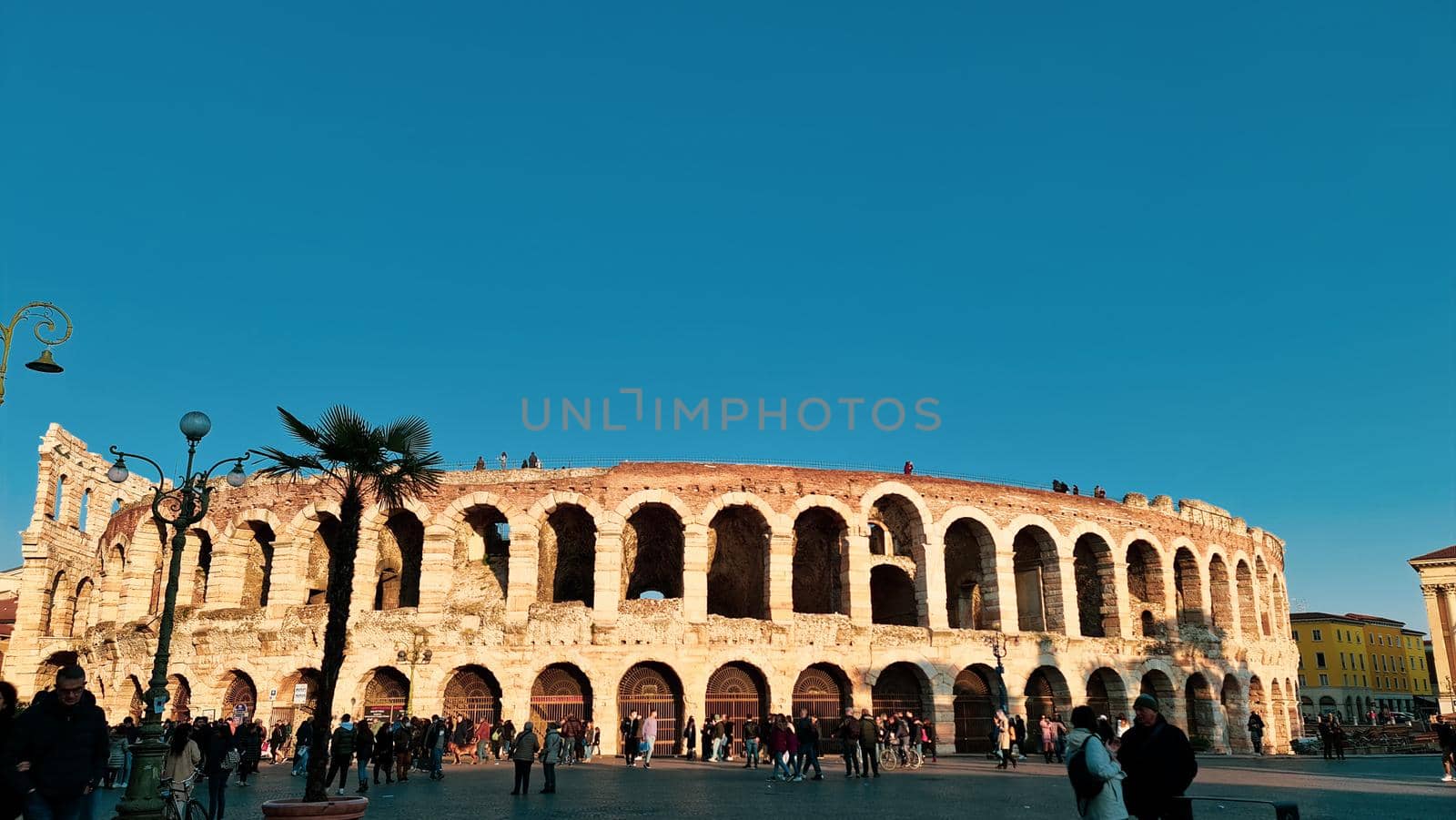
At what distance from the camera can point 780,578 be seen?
29891 millimetres

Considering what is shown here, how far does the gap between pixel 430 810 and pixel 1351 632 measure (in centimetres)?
9006

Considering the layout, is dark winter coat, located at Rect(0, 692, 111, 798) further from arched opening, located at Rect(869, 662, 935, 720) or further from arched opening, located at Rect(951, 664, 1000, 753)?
arched opening, located at Rect(951, 664, 1000, 753)

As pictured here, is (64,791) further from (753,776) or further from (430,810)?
(753,776)

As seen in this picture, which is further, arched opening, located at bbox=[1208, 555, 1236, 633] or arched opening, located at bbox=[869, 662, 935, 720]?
arched opening, located at bbox=[1208, 555, 1236, 633]

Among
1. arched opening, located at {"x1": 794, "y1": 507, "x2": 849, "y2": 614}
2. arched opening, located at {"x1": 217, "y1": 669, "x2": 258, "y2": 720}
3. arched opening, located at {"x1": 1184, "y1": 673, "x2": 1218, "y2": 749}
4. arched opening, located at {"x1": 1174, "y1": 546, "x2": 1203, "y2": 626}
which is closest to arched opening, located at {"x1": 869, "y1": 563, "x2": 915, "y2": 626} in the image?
arched opening, located at {"x1": 794, "y1": 507, "x2": 849, "y2": 614}

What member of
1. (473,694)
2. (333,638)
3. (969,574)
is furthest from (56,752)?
(969,574)

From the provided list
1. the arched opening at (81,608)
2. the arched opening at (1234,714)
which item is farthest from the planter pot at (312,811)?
the arched opening at (81,608)

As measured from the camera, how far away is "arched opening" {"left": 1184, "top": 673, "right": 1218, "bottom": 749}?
115 feet

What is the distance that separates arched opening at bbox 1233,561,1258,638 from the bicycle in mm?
38990

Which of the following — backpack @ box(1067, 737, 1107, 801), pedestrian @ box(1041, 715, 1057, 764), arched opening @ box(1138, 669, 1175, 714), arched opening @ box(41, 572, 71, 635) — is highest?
arched opening @ box(41, 572, 71, 635)

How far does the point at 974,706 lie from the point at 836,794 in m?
16.6

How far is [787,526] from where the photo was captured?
30453mm

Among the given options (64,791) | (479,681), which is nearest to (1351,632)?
(479,681)

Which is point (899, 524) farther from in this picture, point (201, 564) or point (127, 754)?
point (201, 564)
